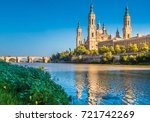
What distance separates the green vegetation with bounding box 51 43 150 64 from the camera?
38.5 meters

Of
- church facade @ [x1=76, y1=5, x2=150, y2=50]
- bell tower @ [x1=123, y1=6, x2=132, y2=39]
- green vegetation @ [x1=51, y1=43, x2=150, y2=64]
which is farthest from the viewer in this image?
bell tower @ [x1=123, y1=6, x2=132, y2=39]

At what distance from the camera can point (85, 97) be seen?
27.8 feet

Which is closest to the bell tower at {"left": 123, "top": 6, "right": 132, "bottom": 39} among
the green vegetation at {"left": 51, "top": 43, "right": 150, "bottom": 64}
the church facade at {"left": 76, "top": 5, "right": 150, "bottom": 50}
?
the church facade at {"left": 76, "top": 5, "right": 150, "bottom": 50}

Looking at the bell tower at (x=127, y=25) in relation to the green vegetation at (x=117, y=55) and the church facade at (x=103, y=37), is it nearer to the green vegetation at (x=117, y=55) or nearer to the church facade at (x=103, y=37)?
the church facade at (x=103, y=37)

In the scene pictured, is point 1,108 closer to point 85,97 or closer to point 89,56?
point 85,97

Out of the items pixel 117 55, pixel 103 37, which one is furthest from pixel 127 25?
pixel 117 55

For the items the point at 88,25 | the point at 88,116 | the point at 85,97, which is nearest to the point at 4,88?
the point at 88,116

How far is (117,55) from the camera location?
49125 mm

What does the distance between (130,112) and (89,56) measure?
59075 millimetres

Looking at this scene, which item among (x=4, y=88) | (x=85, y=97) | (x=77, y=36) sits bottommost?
(x=85, y=97)

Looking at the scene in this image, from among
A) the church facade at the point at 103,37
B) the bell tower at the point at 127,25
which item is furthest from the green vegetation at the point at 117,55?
the bell tower at the point at 127,25

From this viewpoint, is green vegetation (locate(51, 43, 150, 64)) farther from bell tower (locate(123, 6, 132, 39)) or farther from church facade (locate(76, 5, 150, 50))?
bell tower (locate(123, 6, 132, 39))

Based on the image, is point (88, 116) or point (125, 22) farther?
point (125, 22)

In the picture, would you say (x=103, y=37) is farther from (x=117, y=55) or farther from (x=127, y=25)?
(x=117, y=55)
